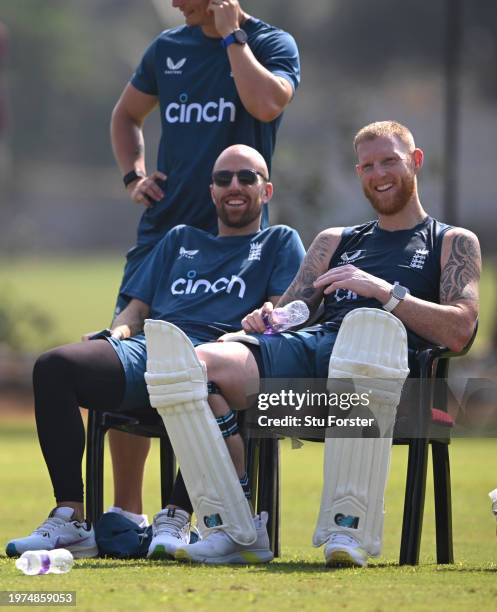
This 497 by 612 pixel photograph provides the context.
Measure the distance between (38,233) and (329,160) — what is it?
1847 cm

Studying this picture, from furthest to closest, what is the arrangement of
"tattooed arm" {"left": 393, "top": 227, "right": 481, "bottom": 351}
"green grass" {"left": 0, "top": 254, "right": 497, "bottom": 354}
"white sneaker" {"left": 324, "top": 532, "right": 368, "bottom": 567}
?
"green grass" {"left": 0, "top": 254, "right": 497, "bottom": 354} → "tattooed arm" {"left": 393, "top": 227, "right": 481, "bottom": 351} → "white sneaker" {"left": 324, "top": 532, "right": 368, "bottom": 567}

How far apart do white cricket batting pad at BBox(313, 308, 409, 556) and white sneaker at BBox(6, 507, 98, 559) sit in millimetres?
868

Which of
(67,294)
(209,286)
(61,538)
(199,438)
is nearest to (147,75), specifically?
(209,286)

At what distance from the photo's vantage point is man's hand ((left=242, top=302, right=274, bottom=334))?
5.11 metres

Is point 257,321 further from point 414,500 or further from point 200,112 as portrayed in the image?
point 200,112

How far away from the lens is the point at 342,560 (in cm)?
466

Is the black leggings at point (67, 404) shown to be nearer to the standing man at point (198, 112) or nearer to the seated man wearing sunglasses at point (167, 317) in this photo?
the seated man wearing sunglasses at point (167, 317)

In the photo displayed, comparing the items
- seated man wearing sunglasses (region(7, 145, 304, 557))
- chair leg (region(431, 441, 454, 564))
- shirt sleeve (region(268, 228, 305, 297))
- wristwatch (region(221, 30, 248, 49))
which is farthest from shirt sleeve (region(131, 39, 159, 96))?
chair leg (region(431, 441, 454, 564))

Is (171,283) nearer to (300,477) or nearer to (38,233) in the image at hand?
(300,477)

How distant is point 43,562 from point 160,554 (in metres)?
0.58

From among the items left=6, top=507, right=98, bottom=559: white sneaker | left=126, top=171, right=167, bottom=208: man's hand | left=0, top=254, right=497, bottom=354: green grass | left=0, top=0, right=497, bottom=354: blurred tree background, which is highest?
left=0, top=0, right=497, bottom=354: blurred tree background

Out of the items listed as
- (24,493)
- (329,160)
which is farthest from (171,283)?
(329,160)

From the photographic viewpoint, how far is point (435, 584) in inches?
171

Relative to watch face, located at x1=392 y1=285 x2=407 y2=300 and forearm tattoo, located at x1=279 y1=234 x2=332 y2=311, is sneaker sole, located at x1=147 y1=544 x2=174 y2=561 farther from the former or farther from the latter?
watch face, located at x1=392 y1=285 x2=407 y2=300
